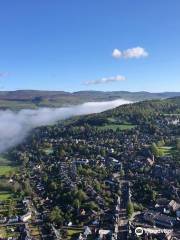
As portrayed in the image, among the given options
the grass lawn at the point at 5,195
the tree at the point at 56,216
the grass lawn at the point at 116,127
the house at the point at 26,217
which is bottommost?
the house at the point at 26,217

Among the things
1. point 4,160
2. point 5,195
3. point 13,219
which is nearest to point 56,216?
point 13,219

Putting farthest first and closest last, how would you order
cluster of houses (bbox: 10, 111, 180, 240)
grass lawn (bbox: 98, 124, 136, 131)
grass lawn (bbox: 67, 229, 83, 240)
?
grass lawn (bbox: 98, 124, 136, 131) → cluster of houses (bbox: 10, 111, 180, 240) → grass lawn (bbox: 67, 229, 83, 240)

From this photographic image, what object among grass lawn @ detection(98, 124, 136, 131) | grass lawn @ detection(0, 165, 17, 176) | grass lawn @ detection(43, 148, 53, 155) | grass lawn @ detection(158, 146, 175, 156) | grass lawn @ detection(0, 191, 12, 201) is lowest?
grass lawn @ detection(0, 191, 12, 201)

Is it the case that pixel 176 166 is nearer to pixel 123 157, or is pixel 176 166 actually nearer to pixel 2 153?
pixel 123 157

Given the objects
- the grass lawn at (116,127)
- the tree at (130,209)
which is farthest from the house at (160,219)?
the grass lawn at (116,127)

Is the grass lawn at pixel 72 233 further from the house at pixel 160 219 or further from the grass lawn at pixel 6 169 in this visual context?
the grass lawn at pixel 6 169

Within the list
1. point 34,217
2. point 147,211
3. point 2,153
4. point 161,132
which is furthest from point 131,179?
point 2,153

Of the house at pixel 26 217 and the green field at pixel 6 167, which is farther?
the green field at pixel 6 167

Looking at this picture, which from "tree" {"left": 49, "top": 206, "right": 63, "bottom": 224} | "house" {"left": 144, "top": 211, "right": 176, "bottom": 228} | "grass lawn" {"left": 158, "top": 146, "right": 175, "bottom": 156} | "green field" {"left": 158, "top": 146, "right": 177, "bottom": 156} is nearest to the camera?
"house" {"left": 144, "top": 211, "right": 176, "bottom": 228}

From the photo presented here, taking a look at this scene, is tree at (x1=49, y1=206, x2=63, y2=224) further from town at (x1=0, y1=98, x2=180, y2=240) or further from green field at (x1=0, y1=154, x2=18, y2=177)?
green field at (x1=0, y1=154, x2=18, y2=177)

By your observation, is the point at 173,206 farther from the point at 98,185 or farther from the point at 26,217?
the point at 26,217

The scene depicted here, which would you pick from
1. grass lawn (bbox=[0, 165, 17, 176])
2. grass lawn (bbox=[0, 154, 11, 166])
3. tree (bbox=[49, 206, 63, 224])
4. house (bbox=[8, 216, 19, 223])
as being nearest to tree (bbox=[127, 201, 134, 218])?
tree (bbox=[49, 206, 63, 224])
